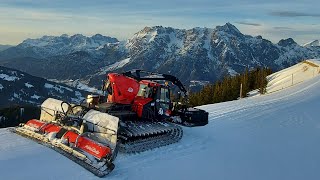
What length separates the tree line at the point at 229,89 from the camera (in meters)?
67.6

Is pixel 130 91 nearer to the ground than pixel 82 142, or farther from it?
farther from it

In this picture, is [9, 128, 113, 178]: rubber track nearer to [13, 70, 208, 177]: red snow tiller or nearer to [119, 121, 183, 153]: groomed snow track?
[13, 70, 208, 177]: red snow tiller

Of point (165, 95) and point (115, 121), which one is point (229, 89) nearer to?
point (165, 95)

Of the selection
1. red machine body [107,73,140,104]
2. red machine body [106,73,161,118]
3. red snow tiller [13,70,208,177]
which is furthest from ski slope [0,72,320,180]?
red machine body [107,73,140,104]

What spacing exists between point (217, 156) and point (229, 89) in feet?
170

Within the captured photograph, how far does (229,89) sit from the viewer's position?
68.9m

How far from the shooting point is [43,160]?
1445 cm

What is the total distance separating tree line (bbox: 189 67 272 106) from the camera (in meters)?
67.6

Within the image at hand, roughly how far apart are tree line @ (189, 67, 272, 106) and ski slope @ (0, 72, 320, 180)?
40.5 m

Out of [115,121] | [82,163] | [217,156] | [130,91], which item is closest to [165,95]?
[130,91]

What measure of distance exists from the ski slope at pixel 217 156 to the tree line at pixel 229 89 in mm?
40548

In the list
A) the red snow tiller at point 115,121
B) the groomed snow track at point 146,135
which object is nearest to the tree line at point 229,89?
the red snow tiller at point 115,121

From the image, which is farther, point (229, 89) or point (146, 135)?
point (229, 89)

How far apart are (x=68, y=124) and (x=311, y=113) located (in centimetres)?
1829
